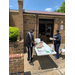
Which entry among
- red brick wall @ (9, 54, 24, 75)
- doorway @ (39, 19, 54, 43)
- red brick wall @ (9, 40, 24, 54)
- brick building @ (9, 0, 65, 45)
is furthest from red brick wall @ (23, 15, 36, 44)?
red brick wall @ (9, 54, 24, 75)

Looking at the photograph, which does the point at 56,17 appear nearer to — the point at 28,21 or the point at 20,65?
the point at 28,21

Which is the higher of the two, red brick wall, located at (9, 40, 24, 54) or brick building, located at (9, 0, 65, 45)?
brick building, located at (9, 0, 65, 45)

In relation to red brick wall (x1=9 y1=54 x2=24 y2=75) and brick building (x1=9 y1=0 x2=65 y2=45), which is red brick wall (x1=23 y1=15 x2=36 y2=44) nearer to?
brick building (x1=9 y1=0 x2=65 y2=45)

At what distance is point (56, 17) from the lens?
23.7 feet

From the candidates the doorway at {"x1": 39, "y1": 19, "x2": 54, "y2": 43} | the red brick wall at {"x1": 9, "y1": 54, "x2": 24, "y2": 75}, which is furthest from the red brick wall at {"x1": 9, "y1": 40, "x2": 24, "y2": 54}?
the doorway at {"x1": 39, "y1": 19, "x2": 54, "y2": 43}

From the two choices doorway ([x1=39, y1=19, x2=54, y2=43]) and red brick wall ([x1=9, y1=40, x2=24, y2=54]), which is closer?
red brick wall ([x1=9, y1=40, x2=24, y2=54])

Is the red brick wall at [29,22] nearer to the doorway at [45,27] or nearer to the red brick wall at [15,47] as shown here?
the doorway at [45,27]

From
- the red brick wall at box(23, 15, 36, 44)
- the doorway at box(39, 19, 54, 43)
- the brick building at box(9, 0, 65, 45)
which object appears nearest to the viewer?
the brick building at box(9, 0, 65, 45)

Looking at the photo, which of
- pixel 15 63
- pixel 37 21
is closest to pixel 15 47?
pixel 15 63

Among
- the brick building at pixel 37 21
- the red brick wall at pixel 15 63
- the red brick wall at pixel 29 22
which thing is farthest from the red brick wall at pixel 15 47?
the red brick wall at pixel 29 22

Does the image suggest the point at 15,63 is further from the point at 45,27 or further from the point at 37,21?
the point at 45,27

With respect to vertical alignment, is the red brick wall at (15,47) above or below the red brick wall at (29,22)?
below

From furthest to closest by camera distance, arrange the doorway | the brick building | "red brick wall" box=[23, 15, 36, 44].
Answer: the doorway < "red brick wall" box=[23, 15, 36, 44] < the brick building
